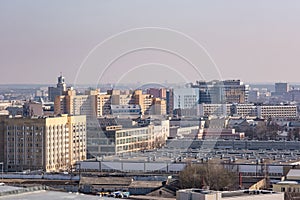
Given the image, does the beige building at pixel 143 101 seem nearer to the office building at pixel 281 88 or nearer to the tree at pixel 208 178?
the tree at pixel 208 178

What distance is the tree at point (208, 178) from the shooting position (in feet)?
52.4

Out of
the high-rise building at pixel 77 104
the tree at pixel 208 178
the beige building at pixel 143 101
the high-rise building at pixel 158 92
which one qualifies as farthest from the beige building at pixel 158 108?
the tree at pixel 208 178

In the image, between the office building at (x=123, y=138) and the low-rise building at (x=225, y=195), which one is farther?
the office building at (x=123, y=138)

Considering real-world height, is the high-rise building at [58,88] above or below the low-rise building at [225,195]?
above

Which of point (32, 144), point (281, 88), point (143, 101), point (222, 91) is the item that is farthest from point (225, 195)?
point (281, 88)

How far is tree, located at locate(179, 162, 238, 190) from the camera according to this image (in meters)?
16.0

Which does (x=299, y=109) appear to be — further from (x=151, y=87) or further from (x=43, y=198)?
(x=43, y=198)

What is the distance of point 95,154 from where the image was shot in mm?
26453

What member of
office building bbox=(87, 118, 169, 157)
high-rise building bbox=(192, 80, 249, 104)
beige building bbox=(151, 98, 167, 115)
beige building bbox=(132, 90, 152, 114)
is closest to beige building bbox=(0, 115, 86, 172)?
office building bbox=(87, 118, 169, 157)

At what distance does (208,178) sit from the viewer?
1616cm

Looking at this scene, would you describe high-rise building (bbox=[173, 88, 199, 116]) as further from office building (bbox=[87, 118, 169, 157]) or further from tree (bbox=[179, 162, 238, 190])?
tree (bbox=[179, 162, 238, 190])

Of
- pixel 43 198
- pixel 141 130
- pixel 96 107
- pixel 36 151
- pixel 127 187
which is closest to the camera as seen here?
pixel 43 198

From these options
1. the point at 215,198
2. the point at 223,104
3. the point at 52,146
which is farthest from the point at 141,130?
the point at 223,104

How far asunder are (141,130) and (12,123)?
7146mm
